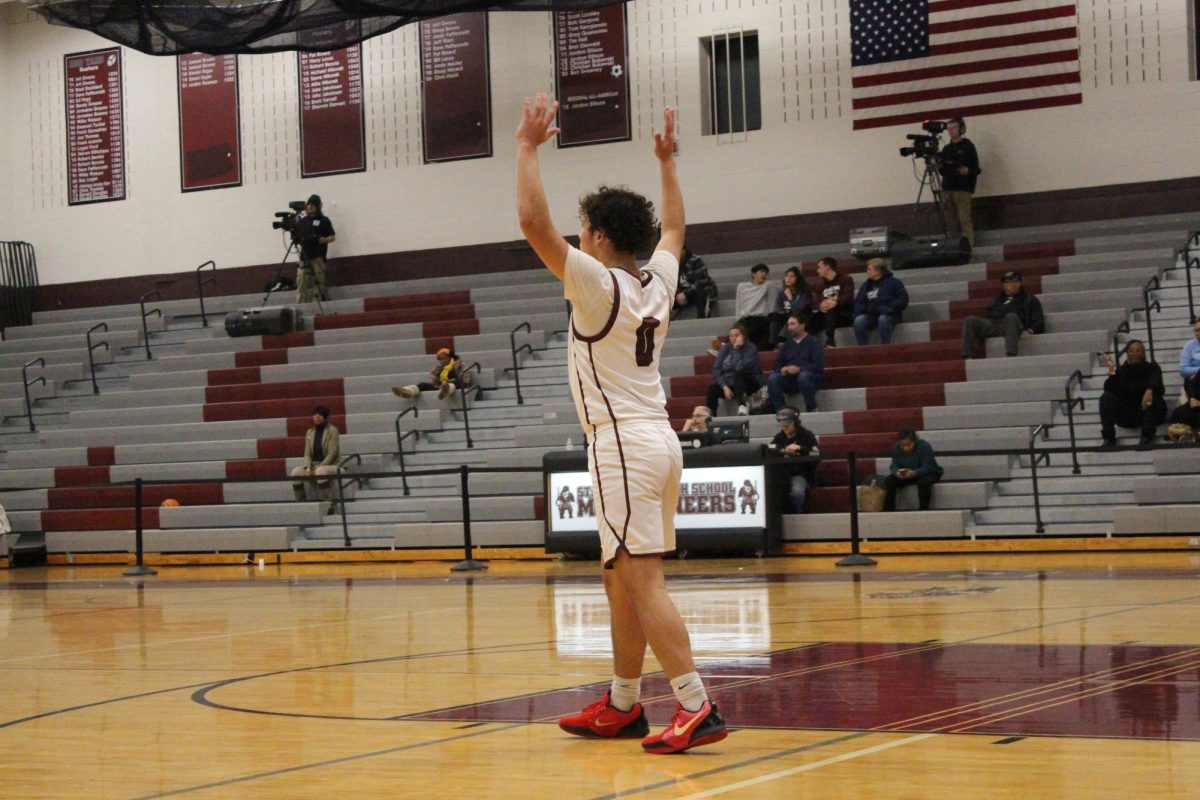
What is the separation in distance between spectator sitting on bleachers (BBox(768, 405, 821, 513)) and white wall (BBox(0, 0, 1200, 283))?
663cm

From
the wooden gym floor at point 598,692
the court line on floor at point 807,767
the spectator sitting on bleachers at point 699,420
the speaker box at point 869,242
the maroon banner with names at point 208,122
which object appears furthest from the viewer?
the maroon banner with names at point 208,122

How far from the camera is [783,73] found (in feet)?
75.6

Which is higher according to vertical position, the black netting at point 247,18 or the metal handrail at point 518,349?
the black netting at point 247,18

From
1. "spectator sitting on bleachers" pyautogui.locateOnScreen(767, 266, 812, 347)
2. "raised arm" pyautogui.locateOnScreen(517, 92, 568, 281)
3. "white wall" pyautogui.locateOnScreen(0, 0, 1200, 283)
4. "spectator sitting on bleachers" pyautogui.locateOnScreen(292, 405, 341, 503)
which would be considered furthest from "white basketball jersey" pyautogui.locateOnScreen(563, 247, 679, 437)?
"white wall" pyautogui.locateOnScreen(0, 0, 1200, 283)

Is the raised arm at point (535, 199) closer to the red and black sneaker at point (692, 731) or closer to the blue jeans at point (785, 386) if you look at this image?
the red and black sneaker at point (692, 731)

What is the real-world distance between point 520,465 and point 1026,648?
11885 mm

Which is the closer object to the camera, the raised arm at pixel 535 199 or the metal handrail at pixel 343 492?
the raised arm at pixel 535 199

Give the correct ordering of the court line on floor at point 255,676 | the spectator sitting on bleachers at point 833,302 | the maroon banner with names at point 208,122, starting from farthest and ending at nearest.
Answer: the maroon banner with names at point 208,122 → the spectator sitting on bleachers at point 833,302 → the court line on floor at point 255,676

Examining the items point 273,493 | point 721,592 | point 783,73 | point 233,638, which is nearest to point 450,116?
point 783,73

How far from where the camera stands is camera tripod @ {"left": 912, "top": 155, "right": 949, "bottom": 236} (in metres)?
21.1

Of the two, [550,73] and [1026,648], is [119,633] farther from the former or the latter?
[550,73]

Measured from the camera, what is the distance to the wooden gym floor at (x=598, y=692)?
15.1 ft

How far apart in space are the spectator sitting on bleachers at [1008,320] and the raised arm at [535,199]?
13630 mm

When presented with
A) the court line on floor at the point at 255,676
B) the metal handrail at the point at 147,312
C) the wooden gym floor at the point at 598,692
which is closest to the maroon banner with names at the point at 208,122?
the metal handrail at the point at 147,312
